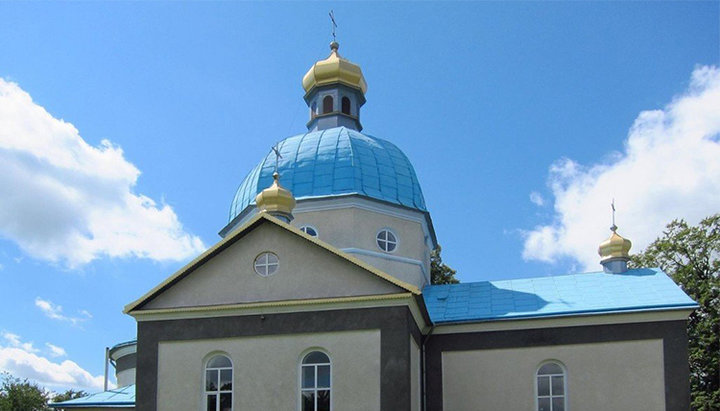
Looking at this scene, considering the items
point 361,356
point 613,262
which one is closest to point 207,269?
point 361,356

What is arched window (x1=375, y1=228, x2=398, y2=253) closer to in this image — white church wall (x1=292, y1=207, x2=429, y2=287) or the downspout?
white church wall (x1=292, y1=207, x2=429, y2=287)

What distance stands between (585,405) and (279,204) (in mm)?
7953

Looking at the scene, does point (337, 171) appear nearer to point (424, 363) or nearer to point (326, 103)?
point (326, 103)

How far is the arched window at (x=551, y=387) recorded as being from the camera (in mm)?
15922

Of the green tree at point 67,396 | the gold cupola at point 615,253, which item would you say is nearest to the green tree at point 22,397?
the green tree at point 67,396

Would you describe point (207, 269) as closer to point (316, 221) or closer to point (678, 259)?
point (316, 221)

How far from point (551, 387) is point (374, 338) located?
171 inches

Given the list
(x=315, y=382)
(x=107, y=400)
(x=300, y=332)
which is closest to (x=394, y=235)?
(x=300, y=332)

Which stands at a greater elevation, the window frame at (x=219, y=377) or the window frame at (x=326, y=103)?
the window frame at (x=326, y=103)

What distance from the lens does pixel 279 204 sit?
56.4 ft

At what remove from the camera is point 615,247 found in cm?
1872

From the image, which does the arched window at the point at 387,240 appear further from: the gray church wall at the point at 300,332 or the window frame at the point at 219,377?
the window frame at the point at 219,377

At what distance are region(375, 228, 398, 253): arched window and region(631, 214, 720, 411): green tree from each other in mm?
11951

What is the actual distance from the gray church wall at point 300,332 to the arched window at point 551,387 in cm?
280
